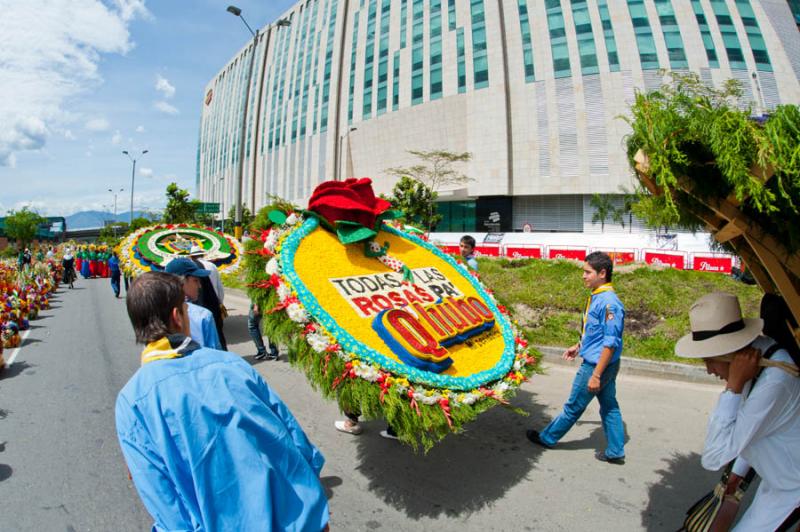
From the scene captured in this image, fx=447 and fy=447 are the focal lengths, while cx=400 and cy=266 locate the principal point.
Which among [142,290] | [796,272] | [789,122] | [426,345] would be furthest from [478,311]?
[142,290]

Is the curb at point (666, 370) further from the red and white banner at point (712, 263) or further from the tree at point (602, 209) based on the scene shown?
the tree at point (602, 209)

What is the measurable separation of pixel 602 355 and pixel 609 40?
36663 millimetres

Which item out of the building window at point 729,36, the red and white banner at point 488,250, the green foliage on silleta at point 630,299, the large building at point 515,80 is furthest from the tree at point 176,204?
the building window at point 729,36

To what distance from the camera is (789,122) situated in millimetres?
1649

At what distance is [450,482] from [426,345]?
118 cm

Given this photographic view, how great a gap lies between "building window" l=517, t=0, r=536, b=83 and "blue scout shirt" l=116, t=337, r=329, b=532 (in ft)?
126

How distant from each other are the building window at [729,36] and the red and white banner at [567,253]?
941 inches

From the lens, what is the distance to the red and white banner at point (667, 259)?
1421 cm

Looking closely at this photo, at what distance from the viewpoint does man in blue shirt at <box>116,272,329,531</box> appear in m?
1.34

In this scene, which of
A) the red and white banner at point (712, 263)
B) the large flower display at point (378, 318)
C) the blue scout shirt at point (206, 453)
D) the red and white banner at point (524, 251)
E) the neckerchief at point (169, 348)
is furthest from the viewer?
the red and white banner at point (524, 251)

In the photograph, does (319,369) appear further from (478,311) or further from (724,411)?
(724,411)

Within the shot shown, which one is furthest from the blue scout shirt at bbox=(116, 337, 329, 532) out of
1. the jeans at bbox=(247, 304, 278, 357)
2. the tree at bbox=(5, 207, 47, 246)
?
the tree at bbox=(5, 207, 47, 246)

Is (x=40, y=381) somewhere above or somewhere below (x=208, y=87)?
below

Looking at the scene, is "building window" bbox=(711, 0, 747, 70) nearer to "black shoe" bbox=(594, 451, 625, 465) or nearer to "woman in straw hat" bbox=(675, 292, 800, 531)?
"black shoe" bbox=(594, 451, 625, 465)
